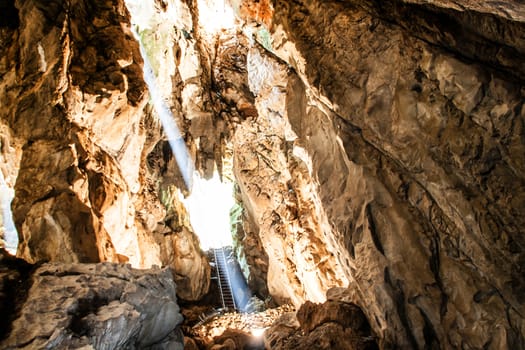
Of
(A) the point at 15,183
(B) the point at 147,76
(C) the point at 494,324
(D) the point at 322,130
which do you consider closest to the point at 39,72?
(A) the point at 15,183

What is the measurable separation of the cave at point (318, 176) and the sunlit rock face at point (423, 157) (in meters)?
0.03

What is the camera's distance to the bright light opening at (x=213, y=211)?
18.2 metres

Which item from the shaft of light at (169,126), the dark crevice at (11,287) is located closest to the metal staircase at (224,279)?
the shaft of light at (169,126)

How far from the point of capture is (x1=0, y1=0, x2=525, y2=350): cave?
379 centimetres

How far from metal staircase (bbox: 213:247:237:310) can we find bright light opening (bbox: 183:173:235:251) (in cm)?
122

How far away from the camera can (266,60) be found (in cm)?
917

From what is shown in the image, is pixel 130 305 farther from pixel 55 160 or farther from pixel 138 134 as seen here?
pixel 138 134

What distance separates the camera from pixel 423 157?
460 cm

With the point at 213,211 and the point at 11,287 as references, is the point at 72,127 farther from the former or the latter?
the point at 213,211

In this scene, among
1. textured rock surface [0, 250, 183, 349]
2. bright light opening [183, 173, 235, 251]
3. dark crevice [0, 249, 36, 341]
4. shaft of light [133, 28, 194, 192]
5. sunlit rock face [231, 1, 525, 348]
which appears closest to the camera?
textured rock surface [0, 250, 183, 349]

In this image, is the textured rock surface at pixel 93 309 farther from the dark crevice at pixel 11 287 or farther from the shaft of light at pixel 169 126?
the shaft of light at pixel 169 126

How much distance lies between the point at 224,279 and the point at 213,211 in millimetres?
6480

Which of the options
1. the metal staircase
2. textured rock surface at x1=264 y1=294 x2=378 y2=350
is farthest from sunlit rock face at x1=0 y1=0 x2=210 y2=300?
the metal staircase

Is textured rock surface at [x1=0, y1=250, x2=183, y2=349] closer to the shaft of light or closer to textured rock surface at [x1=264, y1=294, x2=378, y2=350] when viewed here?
textured rock surface at [x1=264, y1=294, x2=378, y2=350]
